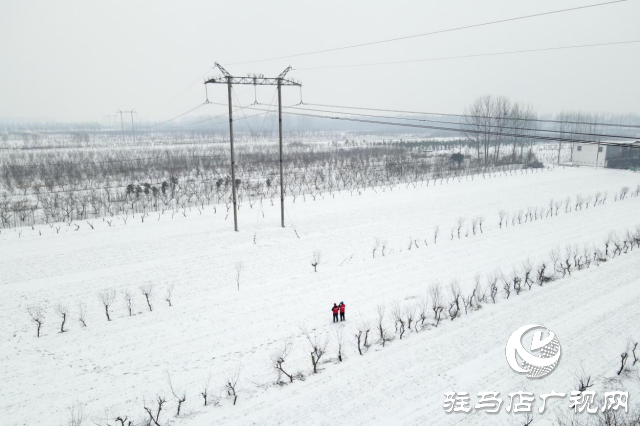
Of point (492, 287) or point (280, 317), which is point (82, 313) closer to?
point (280, 317)

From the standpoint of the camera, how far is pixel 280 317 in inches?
350

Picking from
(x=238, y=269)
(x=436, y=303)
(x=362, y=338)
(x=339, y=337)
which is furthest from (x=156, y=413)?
(x=436, y=303)

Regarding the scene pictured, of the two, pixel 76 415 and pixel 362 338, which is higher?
pixel 362 338

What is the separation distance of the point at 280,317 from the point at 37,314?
541 cm

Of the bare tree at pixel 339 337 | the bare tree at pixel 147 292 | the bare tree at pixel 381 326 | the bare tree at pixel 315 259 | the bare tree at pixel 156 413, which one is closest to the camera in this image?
the bare tree at pixel 156 413

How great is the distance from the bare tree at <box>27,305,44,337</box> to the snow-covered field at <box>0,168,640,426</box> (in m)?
0.24

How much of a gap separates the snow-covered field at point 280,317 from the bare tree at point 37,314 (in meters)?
0.24

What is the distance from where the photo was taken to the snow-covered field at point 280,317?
20.6 feet

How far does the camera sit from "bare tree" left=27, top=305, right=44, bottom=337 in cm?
836

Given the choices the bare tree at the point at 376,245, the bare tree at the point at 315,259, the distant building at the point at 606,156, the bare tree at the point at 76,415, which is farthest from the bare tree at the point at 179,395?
the distant building at the point at 606,156

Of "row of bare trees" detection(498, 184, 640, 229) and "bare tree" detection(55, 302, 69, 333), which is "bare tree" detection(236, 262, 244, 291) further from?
"row of bare trees" detection(498, 184, 640, 229)

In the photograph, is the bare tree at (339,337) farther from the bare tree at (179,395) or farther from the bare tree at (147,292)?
the bare tree at (147,292)

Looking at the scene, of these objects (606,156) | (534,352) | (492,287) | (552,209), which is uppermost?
(606,156)

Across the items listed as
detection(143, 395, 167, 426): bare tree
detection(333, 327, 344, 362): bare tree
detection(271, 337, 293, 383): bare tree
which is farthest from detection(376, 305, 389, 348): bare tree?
detection(143, 395, 167, 426): bare tree
